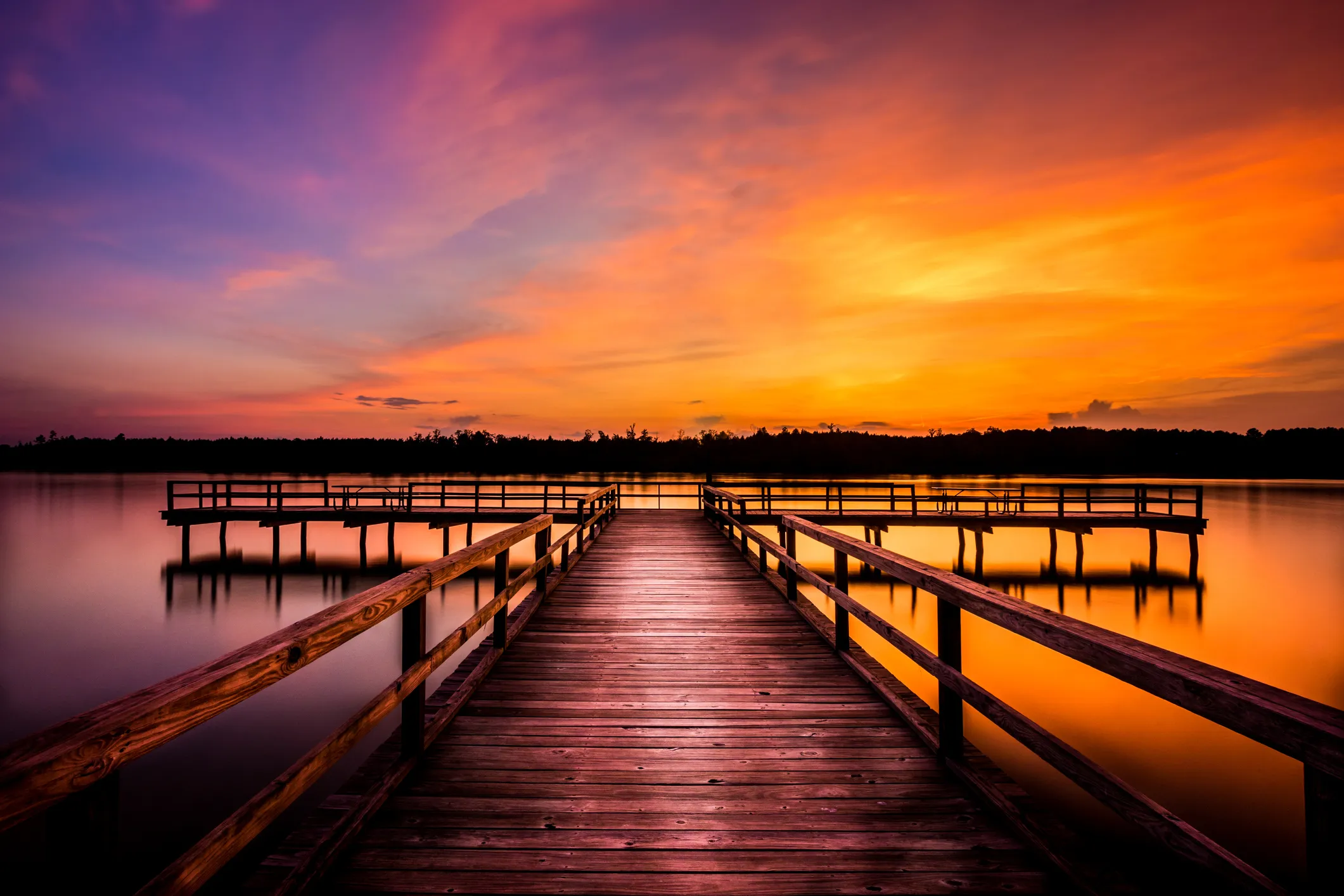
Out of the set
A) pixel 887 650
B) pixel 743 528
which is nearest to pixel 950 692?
pixel 743 528

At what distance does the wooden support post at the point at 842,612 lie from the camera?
4523 millimetres

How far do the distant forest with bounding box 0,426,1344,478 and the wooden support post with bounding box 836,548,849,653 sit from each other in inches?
3022

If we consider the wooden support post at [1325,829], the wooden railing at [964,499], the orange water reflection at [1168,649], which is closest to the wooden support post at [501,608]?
the wooden support post at [1325,829]

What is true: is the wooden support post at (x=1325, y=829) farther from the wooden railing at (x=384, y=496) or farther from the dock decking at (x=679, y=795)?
the wooden railing at (x=384, y=496)

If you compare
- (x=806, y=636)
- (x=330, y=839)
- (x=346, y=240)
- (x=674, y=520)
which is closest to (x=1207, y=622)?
(x=674, y=520)

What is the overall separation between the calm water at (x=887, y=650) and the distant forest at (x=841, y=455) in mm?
57799

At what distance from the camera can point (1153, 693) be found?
1.56 m

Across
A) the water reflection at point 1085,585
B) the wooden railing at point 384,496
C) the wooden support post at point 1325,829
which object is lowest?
the water reflection at point 1085,585

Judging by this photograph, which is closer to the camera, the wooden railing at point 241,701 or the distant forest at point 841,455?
the wooden railing at point 241,701

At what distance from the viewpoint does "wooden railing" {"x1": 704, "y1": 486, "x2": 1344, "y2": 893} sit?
1.23 meters

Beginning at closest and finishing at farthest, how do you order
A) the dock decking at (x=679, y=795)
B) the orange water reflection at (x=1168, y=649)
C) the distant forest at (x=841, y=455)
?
the dock decking at (x=679, y=795)
the orange water reflection at (x=1168, y=649)
the distant forest at (x=841, y=455)

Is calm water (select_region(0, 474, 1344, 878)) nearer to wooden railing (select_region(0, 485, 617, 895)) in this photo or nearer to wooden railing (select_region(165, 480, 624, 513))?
wooden railing (select_region(165, 480, 624, 513))

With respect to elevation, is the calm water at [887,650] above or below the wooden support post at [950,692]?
below

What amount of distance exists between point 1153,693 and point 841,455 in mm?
97466
